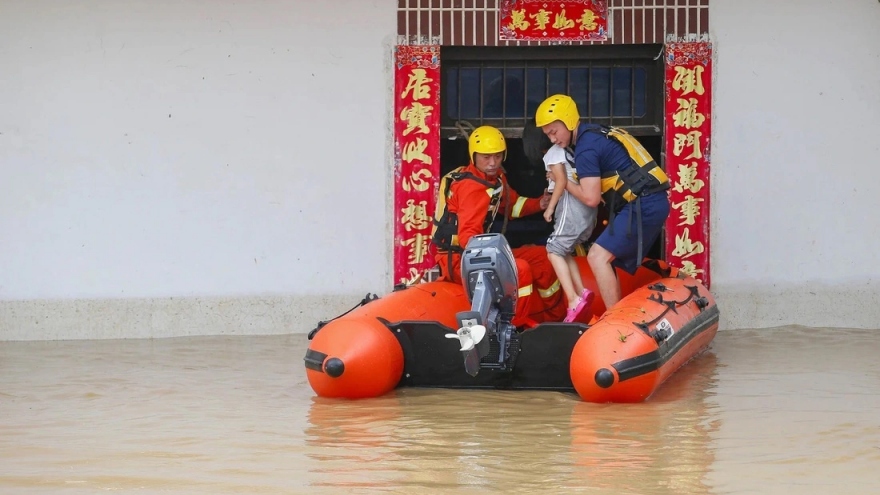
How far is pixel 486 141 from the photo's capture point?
7.82 metres

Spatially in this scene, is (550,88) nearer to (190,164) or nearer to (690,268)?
(690,268)

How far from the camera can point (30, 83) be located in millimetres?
8469

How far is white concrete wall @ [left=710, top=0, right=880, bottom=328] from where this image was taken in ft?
27.8

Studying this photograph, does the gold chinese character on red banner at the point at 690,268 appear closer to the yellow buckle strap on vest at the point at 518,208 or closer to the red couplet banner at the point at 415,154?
the yellow buckle strap on vest at the point at 518,208

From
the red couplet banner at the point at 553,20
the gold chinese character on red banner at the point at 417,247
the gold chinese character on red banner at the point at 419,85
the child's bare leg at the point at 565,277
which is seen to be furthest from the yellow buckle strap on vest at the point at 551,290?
the red couplet banner at the point at 553,20

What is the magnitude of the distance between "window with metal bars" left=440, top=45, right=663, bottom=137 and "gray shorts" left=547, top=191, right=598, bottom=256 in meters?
1.09

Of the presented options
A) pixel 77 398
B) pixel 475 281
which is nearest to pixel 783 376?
pixel 475 281

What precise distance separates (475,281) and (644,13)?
270cm

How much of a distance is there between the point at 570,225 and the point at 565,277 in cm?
34

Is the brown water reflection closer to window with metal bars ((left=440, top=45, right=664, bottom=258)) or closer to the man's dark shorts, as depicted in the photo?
the man's dark shorts

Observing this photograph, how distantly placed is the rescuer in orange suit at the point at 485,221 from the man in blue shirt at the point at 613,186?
0.43m

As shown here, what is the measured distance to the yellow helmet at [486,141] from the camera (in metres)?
7.80

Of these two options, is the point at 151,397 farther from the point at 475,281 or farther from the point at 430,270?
the point at 430,270

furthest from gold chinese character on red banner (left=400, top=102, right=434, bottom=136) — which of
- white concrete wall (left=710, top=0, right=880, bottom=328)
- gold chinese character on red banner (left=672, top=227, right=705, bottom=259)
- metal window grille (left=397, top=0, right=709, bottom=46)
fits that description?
white concrete wall (left=710, top=0, right=880, bottom=328)
